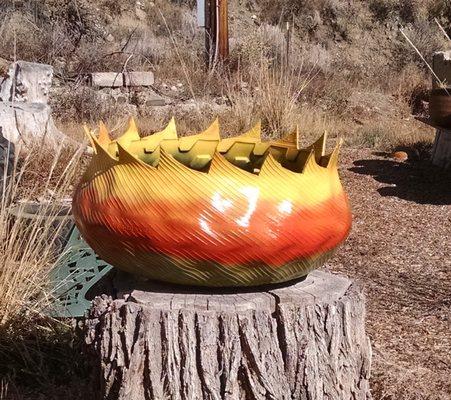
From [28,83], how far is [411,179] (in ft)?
10.6

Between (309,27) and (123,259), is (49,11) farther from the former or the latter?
(123,259)

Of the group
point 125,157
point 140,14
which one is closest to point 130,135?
point 125,157

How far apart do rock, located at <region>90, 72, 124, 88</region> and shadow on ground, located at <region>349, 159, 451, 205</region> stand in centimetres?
382

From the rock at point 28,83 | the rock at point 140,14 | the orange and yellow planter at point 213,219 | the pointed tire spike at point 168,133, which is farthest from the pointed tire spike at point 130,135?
the rock at point 140,14

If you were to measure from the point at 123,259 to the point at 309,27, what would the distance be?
59.4ft

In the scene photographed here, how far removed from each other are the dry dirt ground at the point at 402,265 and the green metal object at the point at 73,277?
114 cm

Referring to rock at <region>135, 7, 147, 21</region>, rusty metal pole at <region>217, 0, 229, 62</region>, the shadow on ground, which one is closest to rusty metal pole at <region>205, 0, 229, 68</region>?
rusty metal pole at <region>217, 0, 229, 62</region>

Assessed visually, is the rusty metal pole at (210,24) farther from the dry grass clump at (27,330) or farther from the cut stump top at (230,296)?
the cut stump top at (230,296)

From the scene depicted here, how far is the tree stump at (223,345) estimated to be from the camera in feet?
6.52

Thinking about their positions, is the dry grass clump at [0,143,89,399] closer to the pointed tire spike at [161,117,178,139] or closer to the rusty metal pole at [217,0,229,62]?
the pointed tire spike at [161,117,178,139]

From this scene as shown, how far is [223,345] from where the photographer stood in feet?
6.52

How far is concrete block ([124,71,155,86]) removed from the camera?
9.26 m

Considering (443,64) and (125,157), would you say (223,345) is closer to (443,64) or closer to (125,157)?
(125,157)

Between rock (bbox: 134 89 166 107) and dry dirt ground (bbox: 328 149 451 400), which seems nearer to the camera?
dry dirt ground (bbox: 328 149 451 400)
